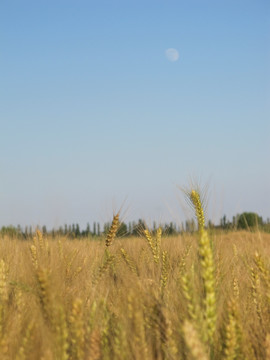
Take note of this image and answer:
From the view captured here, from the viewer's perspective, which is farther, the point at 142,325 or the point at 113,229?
the point at 113,229

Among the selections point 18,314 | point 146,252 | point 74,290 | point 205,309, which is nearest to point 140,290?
point 205,309

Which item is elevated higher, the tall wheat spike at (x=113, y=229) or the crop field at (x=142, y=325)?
the tall wheat spike at (x=113, y=229)

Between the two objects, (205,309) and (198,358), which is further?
(205,309)

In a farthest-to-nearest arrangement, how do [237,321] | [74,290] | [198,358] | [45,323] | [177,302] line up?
[74,290] < [177,302] < [45,323] < [237,321] < [198,358]

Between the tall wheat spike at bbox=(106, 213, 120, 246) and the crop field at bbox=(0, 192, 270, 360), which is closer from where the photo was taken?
the crop field at bbox=(0, 192, 270, 360)

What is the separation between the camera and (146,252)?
3635mm

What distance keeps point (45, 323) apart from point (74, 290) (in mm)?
954

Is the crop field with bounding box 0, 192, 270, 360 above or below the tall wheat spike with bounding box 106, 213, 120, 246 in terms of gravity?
below

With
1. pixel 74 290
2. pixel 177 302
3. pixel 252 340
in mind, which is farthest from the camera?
pixel 74 290

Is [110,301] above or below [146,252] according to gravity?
below

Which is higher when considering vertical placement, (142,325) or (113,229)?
(113,229)

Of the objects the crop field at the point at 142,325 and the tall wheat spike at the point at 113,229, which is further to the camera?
the tall wheat spike at the point at 113,229

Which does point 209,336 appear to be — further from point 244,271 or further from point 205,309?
point 244,271

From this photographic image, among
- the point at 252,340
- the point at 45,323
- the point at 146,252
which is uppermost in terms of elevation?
the point at 146,252
